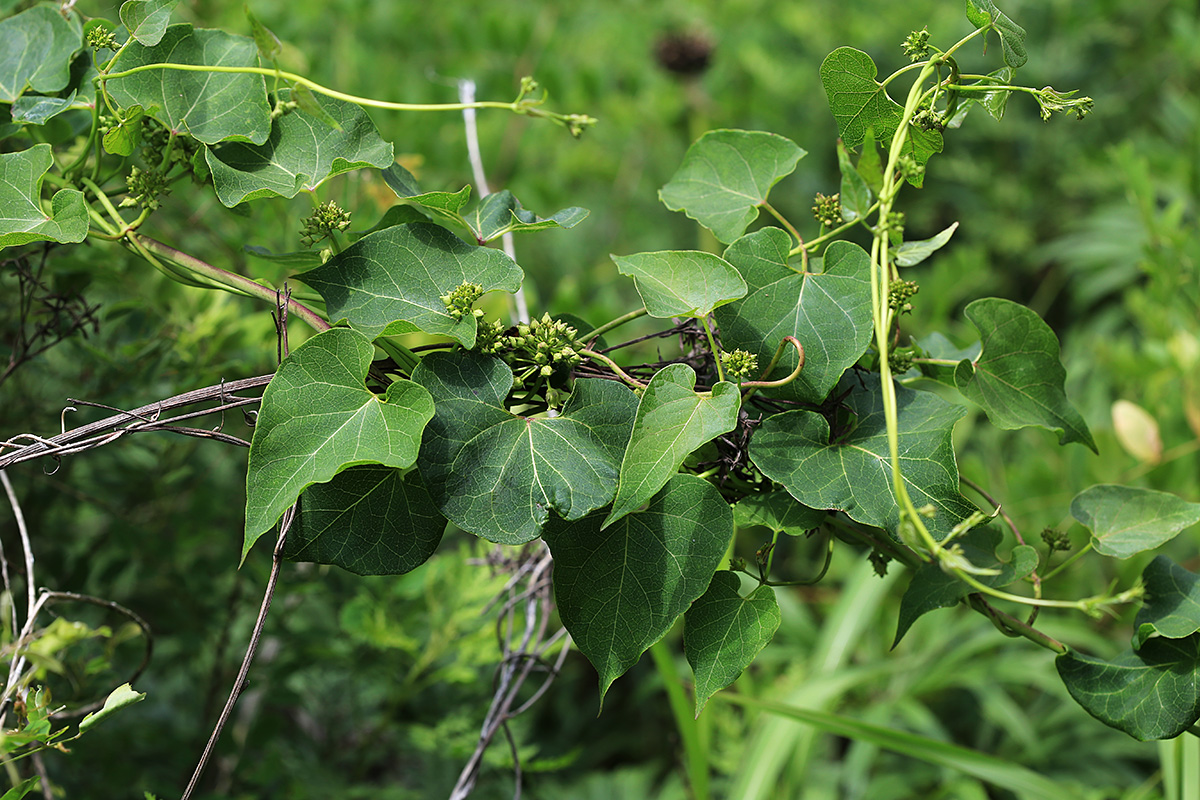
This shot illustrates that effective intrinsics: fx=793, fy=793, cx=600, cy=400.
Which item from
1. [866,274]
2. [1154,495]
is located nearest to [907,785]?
[1154,495]

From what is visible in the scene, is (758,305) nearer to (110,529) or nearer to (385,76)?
(110,529)

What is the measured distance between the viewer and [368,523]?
0.41m

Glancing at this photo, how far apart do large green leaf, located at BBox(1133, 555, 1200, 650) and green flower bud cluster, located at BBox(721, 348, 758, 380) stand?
0.87 ft

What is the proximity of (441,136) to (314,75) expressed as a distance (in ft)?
1.68

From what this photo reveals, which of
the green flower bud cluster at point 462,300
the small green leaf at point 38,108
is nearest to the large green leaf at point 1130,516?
the green flower bud cluster at point 462,300

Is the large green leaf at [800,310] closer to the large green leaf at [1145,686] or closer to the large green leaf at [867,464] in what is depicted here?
the large green leaf at [867,464]

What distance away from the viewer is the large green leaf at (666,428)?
0.36 meters

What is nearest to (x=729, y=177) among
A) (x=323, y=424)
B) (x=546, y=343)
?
(x=546, y=343)

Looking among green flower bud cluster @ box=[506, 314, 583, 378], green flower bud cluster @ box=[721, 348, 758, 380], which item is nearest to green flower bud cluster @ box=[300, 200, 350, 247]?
green flower bud cluster @ box=[506, 314, 583, 378]

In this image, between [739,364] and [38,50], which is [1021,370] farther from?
[38,50]

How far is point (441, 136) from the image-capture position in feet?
5.28

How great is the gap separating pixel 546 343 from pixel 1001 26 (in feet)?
0.95

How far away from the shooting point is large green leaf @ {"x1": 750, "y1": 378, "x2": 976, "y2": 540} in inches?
15.9

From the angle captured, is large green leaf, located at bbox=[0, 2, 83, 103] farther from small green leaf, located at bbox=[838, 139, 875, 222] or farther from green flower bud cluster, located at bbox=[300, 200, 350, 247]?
small green leaf, located at bbox=[838, 139, 875, 222]
